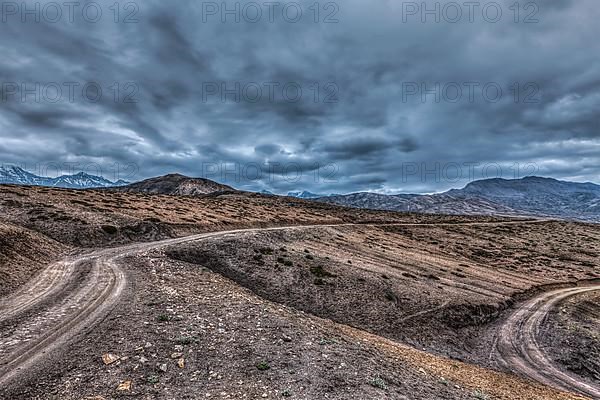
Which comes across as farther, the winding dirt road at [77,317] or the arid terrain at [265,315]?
the winding dirt road at [77,317]

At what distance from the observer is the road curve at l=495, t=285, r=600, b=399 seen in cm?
2388

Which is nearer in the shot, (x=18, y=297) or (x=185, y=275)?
(x=18, y=297)

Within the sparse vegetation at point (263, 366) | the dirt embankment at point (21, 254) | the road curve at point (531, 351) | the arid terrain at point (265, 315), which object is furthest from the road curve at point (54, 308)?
the road curve at point (531, 351)

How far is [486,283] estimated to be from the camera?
43.1 metres

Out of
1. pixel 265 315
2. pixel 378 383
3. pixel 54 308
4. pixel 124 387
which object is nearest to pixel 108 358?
pixel 124 387

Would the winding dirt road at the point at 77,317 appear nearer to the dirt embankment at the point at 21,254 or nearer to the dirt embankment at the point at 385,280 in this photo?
the dirt embankment at the point at 21,254

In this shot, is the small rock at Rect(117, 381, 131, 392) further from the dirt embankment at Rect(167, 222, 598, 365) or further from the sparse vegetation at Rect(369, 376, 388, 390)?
the dirt embankment at Rect(167, 222, 598, 365)

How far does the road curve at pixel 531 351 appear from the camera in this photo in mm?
23875

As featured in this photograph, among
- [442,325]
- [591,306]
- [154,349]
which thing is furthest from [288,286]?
[591,306]

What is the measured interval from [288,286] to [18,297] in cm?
1952

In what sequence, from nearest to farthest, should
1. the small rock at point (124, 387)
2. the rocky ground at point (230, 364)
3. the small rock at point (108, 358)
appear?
the small rock at point (124, 387), the rocky ground at point (230, 364), the small rock at point (108, 358)

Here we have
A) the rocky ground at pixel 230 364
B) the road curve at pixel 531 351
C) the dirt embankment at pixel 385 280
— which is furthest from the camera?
the dirt embankment at pixel 385 280

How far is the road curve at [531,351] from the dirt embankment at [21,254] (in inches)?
1419

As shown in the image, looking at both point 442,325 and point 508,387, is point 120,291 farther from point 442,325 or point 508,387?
point 442,325
